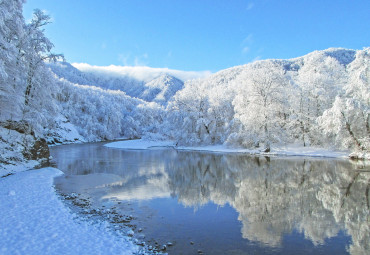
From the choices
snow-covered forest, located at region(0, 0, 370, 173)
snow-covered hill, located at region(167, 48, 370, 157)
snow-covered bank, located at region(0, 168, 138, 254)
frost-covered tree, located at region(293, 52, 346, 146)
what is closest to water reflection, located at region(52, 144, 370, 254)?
snow-covered bank, located at region(0, 168, 138, 254)

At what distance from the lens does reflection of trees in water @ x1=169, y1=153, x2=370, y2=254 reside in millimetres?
10086

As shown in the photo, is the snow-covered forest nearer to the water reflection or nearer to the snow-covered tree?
the snow-covered tree

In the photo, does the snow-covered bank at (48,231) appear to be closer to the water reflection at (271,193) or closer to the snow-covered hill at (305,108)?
the water reflection at (271,193)

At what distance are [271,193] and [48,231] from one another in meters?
11.9

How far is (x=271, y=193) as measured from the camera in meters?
15.9

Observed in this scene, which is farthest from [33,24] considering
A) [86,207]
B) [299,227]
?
[299,227]

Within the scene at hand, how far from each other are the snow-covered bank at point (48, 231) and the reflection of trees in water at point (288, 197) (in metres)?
4.87

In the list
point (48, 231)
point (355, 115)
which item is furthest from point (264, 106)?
point (48, 231)

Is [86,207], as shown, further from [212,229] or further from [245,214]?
[245,214]

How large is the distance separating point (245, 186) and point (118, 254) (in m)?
12.1

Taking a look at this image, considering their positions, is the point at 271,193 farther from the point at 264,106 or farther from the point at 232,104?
the point at 232,104

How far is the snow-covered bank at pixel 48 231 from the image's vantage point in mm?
7613

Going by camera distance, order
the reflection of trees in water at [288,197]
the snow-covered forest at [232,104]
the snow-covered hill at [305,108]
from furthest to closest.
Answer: the snow-covered hill at [305,108] → the snow-covered forest at [232,104] → the reflection of trees in water at [288,197]

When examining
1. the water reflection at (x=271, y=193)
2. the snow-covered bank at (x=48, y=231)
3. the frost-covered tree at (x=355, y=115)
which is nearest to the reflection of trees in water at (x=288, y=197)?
the water reflection at (x=271, y=193)
